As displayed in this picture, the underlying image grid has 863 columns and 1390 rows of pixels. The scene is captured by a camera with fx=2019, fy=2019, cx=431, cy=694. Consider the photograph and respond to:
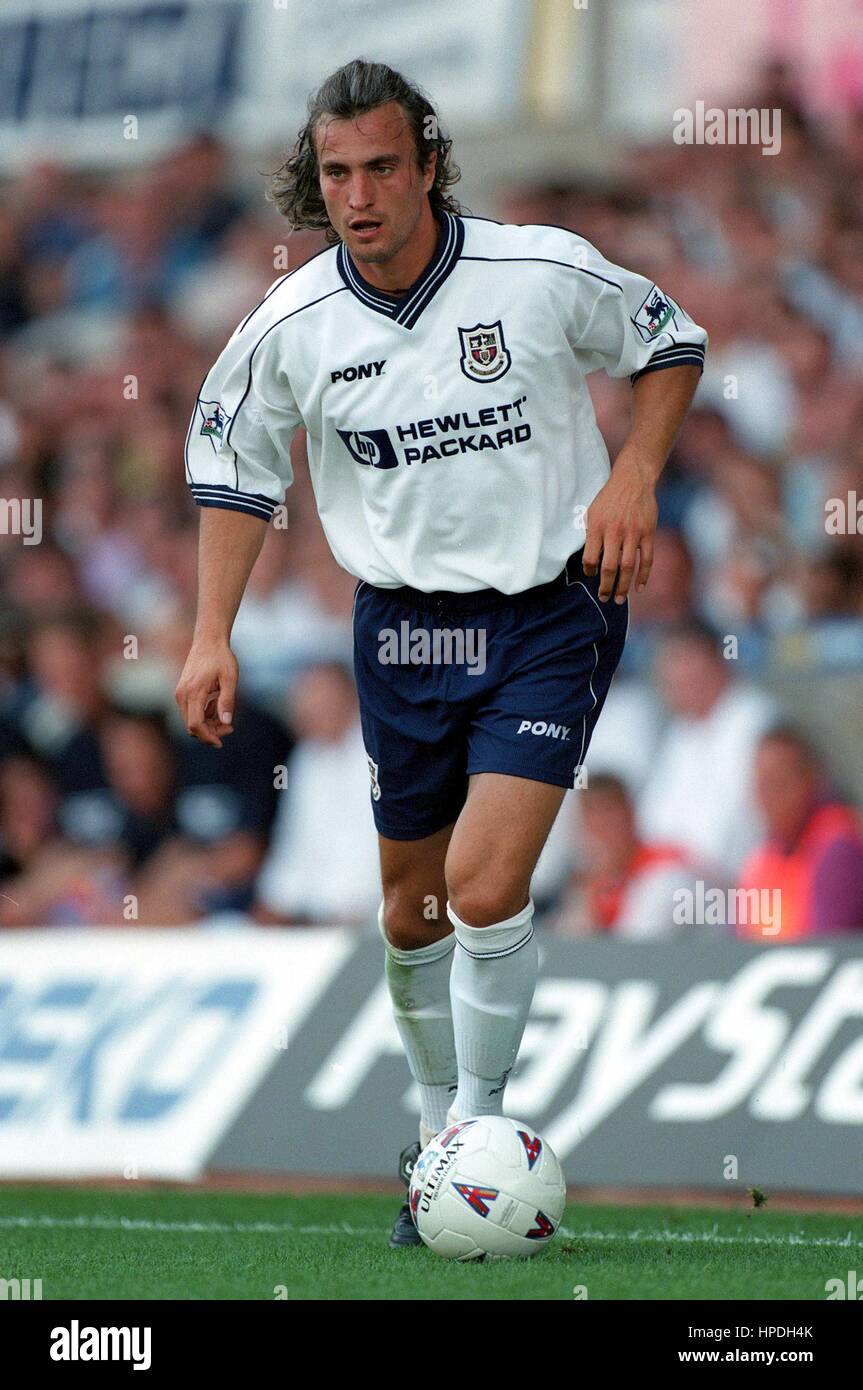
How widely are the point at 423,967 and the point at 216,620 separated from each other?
1041 mm

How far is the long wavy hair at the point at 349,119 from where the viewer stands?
4.46m

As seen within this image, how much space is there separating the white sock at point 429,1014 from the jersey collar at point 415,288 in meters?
1.48

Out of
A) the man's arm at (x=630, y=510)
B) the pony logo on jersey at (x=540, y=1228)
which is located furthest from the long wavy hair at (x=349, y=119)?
the pony logo on jersey at (x=540, y=1228)

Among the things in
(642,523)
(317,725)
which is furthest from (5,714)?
(642,523)

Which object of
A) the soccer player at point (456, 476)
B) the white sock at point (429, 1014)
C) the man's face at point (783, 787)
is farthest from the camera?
the man's face at point (783, 787)

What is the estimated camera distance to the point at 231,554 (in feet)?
15.6

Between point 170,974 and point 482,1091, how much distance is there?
3094 mm

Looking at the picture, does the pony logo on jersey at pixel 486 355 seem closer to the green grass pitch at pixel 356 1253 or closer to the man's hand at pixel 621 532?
→ the man's hand at pixel 621 532

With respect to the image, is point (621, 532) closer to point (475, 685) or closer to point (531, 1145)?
point (475, 685)

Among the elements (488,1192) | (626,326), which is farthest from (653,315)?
(488,1192)

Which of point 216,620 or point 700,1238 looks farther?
point 700,1238

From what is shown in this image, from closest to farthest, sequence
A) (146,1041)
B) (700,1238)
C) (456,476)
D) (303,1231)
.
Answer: (456,476), (700,1238), (303,1231), (146,1041)

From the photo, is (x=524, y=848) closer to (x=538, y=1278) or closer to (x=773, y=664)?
(x=538, y=1278)

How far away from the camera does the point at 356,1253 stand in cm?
478
